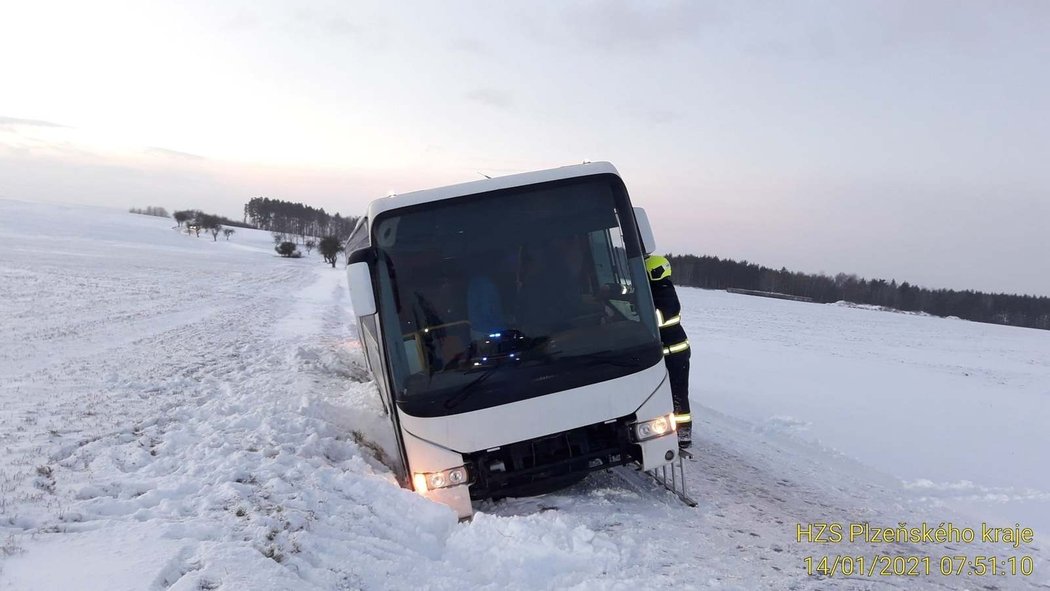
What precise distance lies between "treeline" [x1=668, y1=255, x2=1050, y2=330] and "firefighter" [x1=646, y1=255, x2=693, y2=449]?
101m

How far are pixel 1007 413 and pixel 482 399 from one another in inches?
507

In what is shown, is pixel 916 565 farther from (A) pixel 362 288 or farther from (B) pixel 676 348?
(A) pixel 362 288

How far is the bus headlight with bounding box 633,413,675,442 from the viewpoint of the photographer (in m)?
4.99

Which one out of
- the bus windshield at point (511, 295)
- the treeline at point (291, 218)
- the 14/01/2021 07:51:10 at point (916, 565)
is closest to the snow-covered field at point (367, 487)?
the 14/01/2021 07:51:10 at point (916, 565)

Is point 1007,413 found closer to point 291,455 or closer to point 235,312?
point 291,455

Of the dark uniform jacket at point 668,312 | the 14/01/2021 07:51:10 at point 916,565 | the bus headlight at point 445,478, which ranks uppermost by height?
the dark uniform jacket at point 668,312

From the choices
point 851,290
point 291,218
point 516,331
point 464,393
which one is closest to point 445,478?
point 464,393

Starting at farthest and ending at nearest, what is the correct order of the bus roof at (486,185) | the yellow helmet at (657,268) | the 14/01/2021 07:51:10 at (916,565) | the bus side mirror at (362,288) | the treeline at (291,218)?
the treeline at (291,218)
the yellow helmet at (657,268)
the bus roof at (486,185)
the bus side mirror at (362,288)
the 14/01/2021 07:51:10 at (916,565)

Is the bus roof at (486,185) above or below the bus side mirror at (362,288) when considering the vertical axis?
above

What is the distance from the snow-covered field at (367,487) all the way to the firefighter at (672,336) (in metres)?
0.74

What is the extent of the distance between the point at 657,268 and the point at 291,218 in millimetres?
179798

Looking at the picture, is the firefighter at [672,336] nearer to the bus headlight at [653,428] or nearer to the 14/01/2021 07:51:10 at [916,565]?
the bus headlight at [653,428]

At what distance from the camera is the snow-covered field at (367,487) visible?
3.76 meters

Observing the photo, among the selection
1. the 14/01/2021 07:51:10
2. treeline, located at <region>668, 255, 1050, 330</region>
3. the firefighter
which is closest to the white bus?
the firefighter
